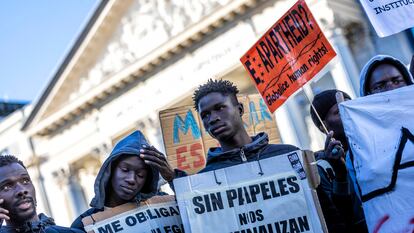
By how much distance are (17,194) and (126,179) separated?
1.83ft

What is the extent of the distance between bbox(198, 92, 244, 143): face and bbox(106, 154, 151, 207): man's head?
0.41 m

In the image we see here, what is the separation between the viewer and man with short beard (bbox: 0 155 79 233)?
3.67 meters

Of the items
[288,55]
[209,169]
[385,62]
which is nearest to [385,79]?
[385,62]

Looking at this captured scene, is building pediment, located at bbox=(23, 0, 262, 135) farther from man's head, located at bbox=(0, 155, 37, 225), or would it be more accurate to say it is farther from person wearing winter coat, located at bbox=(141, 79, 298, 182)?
man's head, located at bbox=(0, 155, 37, 225)

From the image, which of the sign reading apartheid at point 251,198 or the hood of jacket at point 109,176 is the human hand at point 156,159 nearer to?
the hood of jacket at point 109,176

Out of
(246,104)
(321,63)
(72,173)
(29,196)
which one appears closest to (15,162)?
(29,196)

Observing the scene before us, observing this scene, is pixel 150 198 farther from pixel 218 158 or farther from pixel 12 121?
pixel 12 121

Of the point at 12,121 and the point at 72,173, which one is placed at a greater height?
the point at 12,121

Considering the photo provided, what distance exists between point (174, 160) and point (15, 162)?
8.20 ft

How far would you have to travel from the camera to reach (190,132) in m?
6.58

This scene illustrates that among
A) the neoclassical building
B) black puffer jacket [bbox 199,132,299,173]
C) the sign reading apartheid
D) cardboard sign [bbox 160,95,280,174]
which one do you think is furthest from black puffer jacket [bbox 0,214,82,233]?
the neoclassical building

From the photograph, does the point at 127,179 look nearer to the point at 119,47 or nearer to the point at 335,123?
the point at 335,123

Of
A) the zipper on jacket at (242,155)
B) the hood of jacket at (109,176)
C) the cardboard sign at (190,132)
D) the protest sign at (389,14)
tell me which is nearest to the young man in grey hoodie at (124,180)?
the hood of jacket at (109,176)

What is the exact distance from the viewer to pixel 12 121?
28188mm
